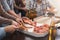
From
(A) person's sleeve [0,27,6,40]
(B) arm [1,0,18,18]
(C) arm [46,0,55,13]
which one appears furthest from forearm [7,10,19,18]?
(C) arm [46,0,55,13]

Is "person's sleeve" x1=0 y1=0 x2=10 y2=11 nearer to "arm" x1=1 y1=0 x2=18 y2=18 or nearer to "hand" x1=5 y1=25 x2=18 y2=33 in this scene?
"arm" x1=1 y1=0 x2=18 y2=18

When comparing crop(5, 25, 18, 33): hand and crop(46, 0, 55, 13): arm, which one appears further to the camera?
crop(46, 0, 55, 13): arm

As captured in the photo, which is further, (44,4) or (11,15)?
(44,4)

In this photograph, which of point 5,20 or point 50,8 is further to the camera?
point 50,8

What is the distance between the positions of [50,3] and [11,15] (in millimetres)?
281

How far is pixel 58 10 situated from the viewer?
3.34ft

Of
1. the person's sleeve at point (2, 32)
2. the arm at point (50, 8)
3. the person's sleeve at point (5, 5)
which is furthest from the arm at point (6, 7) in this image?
the arm at point (50, 8)

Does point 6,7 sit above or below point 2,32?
above

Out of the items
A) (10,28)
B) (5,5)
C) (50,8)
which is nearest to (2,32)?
(10,28)

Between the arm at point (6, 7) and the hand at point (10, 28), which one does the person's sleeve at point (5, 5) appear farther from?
the hand at point (10, 28)

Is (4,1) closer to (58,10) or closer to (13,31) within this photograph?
(13,31)

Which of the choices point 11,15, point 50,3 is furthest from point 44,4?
point 11,15

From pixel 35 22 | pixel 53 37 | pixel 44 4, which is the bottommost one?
pixel 53 37

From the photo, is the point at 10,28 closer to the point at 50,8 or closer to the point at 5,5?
the point at 5,5
